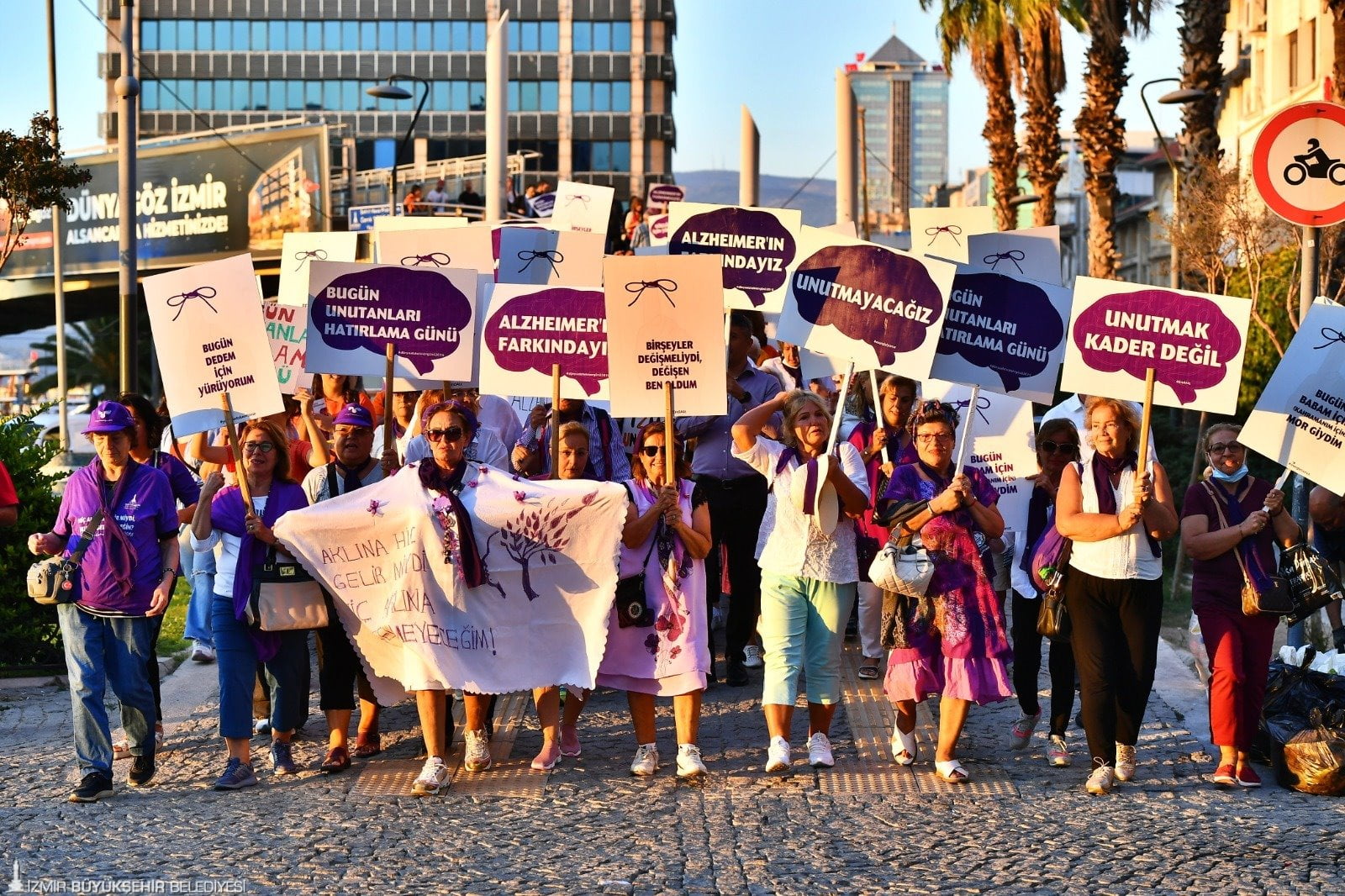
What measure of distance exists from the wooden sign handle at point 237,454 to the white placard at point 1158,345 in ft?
12.1

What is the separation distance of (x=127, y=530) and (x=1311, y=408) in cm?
531

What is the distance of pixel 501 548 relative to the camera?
7.79 meters

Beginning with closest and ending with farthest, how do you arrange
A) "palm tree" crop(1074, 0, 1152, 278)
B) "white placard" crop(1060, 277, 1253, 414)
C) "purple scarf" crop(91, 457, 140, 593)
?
"purple scarf" crop(91, 457, 140, 593) → "white placard" crop(1060, 277, 1253, 414) → "palm tree" crop(1074, 0, 1152, 278)

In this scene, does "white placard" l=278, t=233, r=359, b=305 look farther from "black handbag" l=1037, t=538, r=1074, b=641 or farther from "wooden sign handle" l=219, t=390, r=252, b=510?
"black handbag" l=1037, t=538, r=1074, b=641

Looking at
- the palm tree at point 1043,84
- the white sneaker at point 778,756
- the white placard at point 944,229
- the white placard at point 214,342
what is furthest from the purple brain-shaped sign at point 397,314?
the palm tree at point 1043,84

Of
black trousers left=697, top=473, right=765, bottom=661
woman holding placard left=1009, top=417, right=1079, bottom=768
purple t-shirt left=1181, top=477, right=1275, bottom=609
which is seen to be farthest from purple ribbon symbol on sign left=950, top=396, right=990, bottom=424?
purple t-shirt left=1181, top=477, right=1275, bottom=609

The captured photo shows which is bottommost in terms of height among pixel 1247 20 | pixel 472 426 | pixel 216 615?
pixel 216 615

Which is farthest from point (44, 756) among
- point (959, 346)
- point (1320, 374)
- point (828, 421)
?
point (1320, 374)

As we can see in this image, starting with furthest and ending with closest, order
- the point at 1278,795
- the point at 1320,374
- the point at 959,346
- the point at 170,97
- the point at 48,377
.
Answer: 1. the point at 170,97
2. the point at 48,377
3. the point at 959,346
4. the point at 1320,374
5. the point at 1278,795

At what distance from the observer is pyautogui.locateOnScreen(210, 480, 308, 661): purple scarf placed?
25.4 feet

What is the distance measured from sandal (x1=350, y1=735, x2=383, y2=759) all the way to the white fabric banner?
52 centimetres

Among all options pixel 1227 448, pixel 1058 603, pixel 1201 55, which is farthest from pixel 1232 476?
pixel 1201 55

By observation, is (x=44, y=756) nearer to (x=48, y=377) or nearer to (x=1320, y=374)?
(x=1320, y=374)

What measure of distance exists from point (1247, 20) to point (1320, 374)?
49.9 metres
